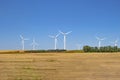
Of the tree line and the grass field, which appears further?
the tree line

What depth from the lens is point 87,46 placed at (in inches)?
1694

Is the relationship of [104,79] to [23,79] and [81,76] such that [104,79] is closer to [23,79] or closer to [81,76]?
[81,76]

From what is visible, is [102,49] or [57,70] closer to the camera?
[57,70]

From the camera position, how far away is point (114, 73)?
17.4m

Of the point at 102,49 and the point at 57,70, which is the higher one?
the point at 102,49

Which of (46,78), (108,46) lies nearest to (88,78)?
(46,78)

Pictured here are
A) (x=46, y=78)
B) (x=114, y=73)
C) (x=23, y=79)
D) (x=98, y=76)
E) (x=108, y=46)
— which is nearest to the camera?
(x=23, y=79)

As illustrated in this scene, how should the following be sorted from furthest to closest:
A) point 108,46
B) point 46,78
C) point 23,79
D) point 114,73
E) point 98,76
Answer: point 108,46 → point 114,73 → point 98,76 → point 46,78 → point 23,79

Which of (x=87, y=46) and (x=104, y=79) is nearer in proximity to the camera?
(x=104, y=79)

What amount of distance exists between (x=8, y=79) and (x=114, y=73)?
6108 millimetres

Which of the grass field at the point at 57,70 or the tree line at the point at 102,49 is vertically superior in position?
the tree line at the point at 102,49

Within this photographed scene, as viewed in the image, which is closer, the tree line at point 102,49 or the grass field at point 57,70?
the grass field at point 57,70

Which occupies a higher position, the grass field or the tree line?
the tree line

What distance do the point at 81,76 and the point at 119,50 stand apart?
88.8 ft
